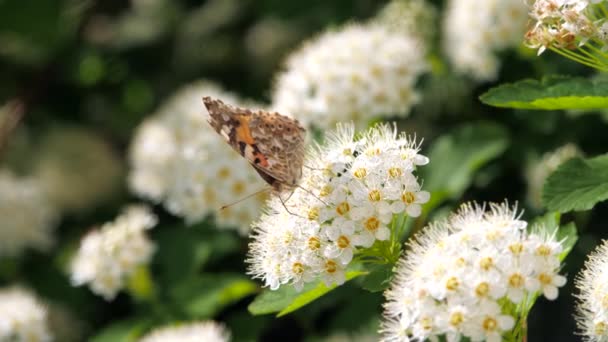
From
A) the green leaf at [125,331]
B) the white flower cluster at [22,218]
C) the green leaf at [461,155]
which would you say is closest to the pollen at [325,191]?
the green leaf at [461,155]

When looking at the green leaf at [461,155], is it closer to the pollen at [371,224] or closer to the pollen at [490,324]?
the pollen at [371,224]

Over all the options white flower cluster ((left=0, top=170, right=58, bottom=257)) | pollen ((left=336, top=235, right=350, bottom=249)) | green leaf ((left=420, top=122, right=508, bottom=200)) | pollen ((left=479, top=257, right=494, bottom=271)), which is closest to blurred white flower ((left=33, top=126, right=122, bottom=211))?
white flower cluster ((left=0, top=170, right=58, bottom=257))

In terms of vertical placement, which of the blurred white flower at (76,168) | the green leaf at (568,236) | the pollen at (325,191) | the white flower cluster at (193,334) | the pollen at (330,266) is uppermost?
the blurred white flower at (76,168)

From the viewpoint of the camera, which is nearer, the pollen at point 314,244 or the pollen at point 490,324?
the pollen at point 490,324

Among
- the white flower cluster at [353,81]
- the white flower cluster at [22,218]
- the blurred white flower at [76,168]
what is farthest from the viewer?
the blurred white flower at [76,168]

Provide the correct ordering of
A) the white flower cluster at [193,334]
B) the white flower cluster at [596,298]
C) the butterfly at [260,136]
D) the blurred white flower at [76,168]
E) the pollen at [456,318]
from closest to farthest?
the pollen at [456,318], the white flower cluster at [596,298], the butterfly at [260,136], the white flower cluster at [193,334], the blurred white flower at [76,168]

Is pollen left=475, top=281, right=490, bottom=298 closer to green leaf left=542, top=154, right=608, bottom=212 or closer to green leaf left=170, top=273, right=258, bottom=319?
green leaf left=542, top=154, right=608, bottom=212
